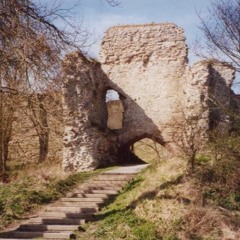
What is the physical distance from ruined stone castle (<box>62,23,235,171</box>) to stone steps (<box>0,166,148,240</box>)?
3.35 m

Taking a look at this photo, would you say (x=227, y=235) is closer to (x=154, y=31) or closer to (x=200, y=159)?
(x=200, y=159)

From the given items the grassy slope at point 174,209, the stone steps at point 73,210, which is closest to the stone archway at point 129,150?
the stone steps at point 73,210

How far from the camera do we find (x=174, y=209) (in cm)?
1140

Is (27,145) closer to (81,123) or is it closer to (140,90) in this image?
(81,123)

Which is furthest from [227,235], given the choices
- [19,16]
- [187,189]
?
[19,16]

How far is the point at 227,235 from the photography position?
404 inches

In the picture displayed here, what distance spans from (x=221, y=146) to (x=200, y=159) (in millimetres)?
1161

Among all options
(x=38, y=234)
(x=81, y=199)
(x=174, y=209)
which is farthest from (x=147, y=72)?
(x=38, y=234)

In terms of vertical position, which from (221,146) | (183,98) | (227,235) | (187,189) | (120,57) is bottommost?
(227,235)

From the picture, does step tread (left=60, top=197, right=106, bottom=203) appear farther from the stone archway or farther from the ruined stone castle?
the stone archway

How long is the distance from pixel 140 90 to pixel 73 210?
950cm

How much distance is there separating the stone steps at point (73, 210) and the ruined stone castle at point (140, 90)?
3349 mm

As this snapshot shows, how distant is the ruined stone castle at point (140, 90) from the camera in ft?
61.5

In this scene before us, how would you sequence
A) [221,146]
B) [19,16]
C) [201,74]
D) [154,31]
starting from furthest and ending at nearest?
[154,31] → [201,74] → [221,146] → [19,16]
